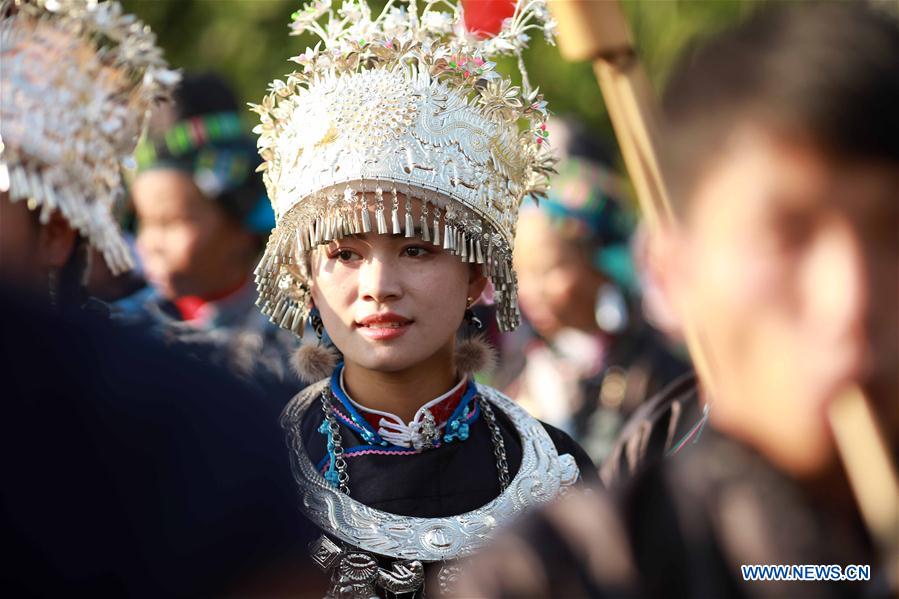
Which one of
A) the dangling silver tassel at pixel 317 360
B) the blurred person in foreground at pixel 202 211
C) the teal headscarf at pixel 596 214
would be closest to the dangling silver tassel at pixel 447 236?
the dangling silver tassel at pixel 317 360

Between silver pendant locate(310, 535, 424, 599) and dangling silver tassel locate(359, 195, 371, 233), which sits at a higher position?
dangling silver tassel locate(359, 195, 371, 233)

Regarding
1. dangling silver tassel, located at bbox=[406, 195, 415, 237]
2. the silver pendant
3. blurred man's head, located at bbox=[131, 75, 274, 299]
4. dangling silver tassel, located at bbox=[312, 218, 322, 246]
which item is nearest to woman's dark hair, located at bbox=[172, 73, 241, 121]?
blurred man's head, located at bbox=[131, 75, 274, 299]

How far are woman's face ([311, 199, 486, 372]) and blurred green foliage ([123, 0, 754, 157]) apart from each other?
731 centimetres

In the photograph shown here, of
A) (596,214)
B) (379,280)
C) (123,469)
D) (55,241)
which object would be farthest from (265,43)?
(123,469)

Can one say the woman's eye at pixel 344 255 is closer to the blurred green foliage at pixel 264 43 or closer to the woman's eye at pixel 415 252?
the woman's eye at pixel 415 252

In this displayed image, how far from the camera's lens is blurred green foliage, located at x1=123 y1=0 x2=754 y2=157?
10305mm

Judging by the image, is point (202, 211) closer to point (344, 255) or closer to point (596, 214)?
point (596, 214)

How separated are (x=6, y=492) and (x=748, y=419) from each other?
936 millimetres

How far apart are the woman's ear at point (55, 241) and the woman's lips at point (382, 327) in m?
0.73

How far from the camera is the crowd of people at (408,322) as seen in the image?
1457 mm

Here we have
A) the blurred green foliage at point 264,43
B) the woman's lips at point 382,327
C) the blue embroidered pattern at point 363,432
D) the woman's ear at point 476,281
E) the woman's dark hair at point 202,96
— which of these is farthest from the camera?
the blurred green foliage at point 264,43

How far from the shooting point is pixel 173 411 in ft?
5.52

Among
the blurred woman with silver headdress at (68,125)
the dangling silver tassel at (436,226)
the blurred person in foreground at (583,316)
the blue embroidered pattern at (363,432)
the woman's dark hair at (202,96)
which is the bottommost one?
the blurred person in foreground at (583,316)

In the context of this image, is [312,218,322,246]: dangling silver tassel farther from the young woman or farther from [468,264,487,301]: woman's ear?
[468,264,487,301]: woman's ear
